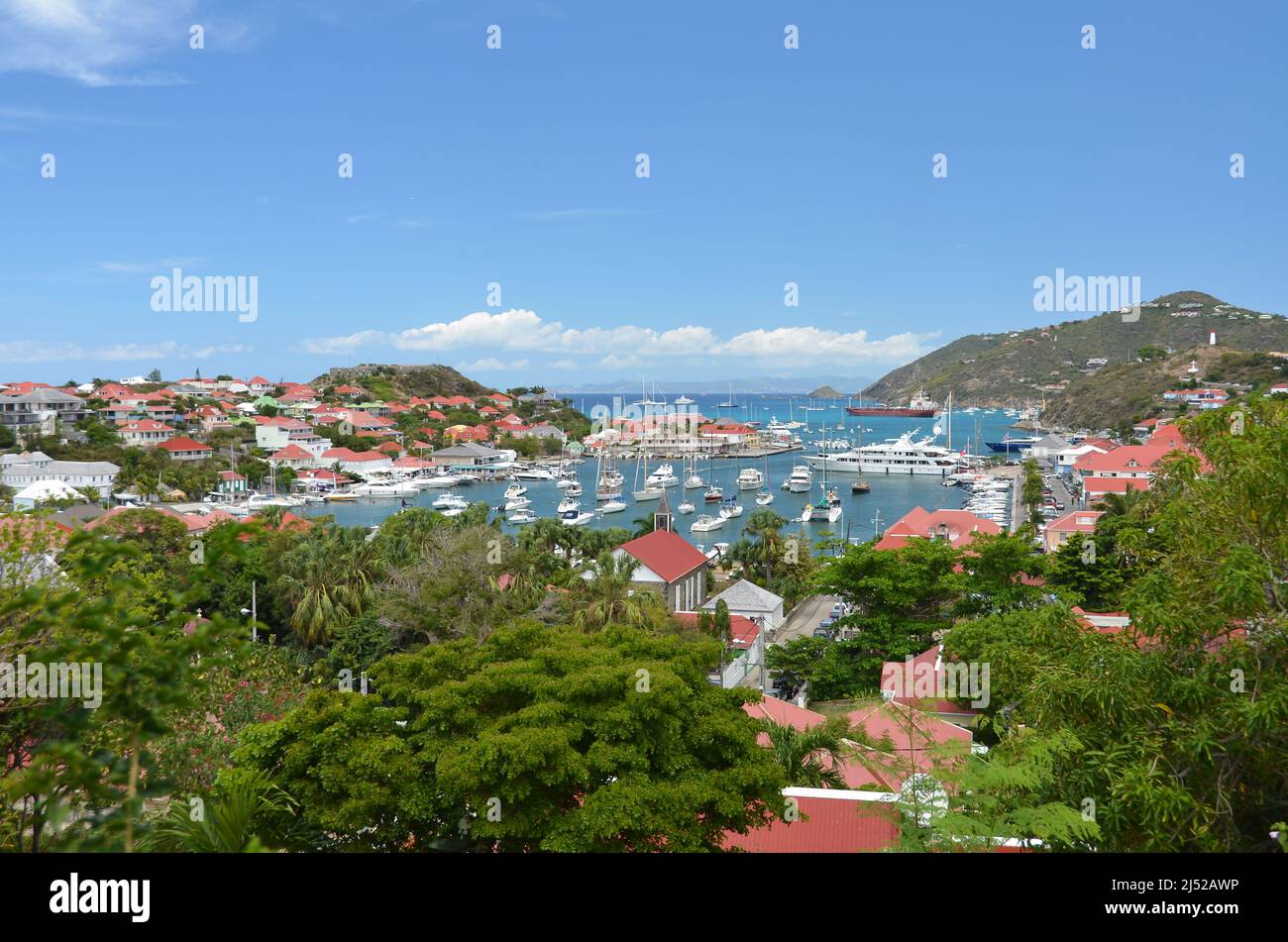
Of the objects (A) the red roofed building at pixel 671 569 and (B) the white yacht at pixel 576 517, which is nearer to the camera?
(A) the red roofed building at pixel 671 569

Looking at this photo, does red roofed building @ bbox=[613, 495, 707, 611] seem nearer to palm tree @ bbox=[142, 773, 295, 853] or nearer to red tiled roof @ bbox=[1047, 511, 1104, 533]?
red tiled roof @ bbox=[1047, 511, 1104, 533]

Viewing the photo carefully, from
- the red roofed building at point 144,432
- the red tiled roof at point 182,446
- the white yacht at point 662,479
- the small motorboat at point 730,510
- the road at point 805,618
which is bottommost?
the road at point 805,618

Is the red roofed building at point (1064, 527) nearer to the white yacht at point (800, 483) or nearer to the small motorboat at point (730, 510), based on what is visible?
the small motorboat at point (730, 510)

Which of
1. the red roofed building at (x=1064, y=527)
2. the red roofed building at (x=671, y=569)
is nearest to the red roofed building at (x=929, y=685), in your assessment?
the red roofed building at (x=671, y=569)

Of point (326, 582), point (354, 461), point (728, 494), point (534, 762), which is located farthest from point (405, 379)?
point (534, 762)

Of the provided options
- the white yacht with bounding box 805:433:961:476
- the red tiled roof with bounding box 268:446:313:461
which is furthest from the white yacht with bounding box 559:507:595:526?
the red tiled roof with bounding box 268:446:313:461
